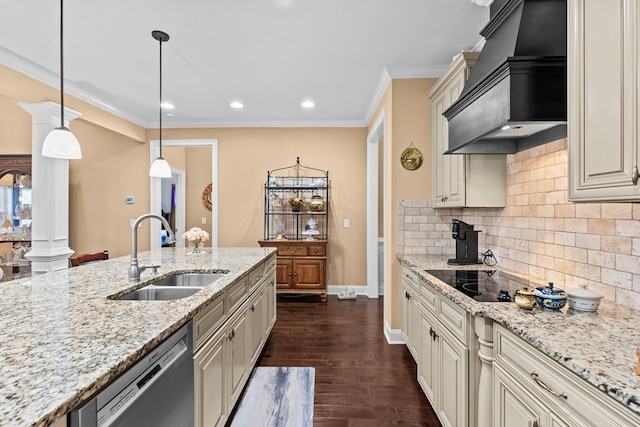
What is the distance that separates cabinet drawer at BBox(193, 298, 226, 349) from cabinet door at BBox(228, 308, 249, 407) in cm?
21

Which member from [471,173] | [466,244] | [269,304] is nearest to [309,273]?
[269,304]

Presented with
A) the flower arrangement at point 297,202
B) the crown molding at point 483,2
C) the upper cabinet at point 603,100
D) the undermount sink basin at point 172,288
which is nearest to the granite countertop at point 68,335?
the undermount sink basin at point 172,288

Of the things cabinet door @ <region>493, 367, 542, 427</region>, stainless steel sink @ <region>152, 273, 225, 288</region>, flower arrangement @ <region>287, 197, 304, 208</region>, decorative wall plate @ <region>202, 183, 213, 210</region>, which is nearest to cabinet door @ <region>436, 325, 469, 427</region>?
cabinet door @ <region>493, 367, 542, 427</region>

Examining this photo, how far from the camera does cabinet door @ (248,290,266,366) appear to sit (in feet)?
7.88

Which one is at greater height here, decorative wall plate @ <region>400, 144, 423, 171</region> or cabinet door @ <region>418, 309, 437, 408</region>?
decorative wall plate @ <region>400, 144, 423, 171</region>

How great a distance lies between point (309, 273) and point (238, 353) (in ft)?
8.77

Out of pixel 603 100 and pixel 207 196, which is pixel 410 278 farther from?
pixel 207 196

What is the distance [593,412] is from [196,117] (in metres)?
5.32

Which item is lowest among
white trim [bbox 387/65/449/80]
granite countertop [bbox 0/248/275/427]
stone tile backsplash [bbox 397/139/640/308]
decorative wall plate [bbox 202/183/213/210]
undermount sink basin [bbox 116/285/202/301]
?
undermount sink basin [bbox 116/285/202/301]

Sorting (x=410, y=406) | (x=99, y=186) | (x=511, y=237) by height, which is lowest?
(x=410, y=406)

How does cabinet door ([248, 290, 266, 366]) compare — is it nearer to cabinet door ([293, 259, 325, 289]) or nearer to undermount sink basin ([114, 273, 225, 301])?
undermount sink basin ([114, 273, 225, 301])

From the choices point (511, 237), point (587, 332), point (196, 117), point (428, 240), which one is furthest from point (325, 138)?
point (587, 332)

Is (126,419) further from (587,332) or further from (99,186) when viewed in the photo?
(99,186)

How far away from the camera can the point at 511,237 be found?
2.40 metres
